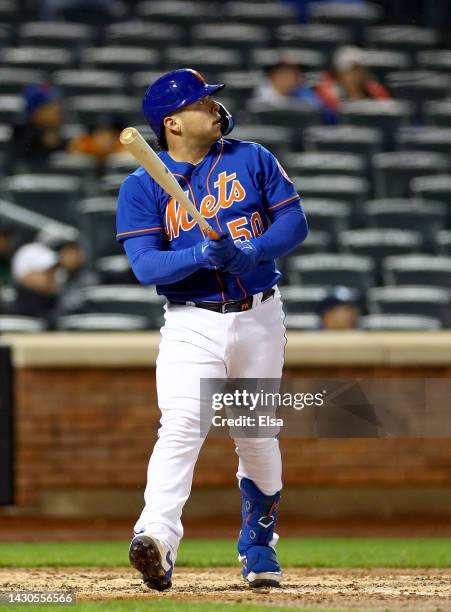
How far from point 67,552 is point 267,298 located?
102 inches

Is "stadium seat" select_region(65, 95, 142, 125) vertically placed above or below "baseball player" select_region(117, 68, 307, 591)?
above

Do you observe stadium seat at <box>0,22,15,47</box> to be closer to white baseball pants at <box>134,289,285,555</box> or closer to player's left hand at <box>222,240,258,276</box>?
white baseball pants at <box>134,289,285,555</box>

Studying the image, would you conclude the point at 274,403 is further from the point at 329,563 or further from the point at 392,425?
the point at 329,563

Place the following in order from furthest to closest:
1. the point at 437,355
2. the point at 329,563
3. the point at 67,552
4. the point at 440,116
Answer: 1. the point at 440,116
2. the point at 437,355
3. the point at 67,552
4. the point at 329,563

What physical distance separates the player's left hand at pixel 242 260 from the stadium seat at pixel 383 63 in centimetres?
881

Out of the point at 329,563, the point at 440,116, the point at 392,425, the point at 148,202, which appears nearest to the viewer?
the point at 148,202

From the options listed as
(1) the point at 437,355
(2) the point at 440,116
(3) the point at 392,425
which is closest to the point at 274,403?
(3) the point at 392,425

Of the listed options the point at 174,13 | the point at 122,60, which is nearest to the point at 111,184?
the point at 122,60

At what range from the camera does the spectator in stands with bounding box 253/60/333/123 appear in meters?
11.4

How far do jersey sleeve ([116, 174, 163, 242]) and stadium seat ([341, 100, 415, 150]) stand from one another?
7465 mm

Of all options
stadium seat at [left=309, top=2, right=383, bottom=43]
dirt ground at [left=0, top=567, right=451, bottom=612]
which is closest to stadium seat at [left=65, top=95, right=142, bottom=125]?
stadium seat at [left=309, top=2, right=383, bottom=43]

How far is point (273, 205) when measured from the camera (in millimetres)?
4293

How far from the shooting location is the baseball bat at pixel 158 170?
3869 mm

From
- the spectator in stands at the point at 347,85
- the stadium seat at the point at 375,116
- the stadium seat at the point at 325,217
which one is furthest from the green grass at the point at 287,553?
the spectator in stands at the point at 347,85
